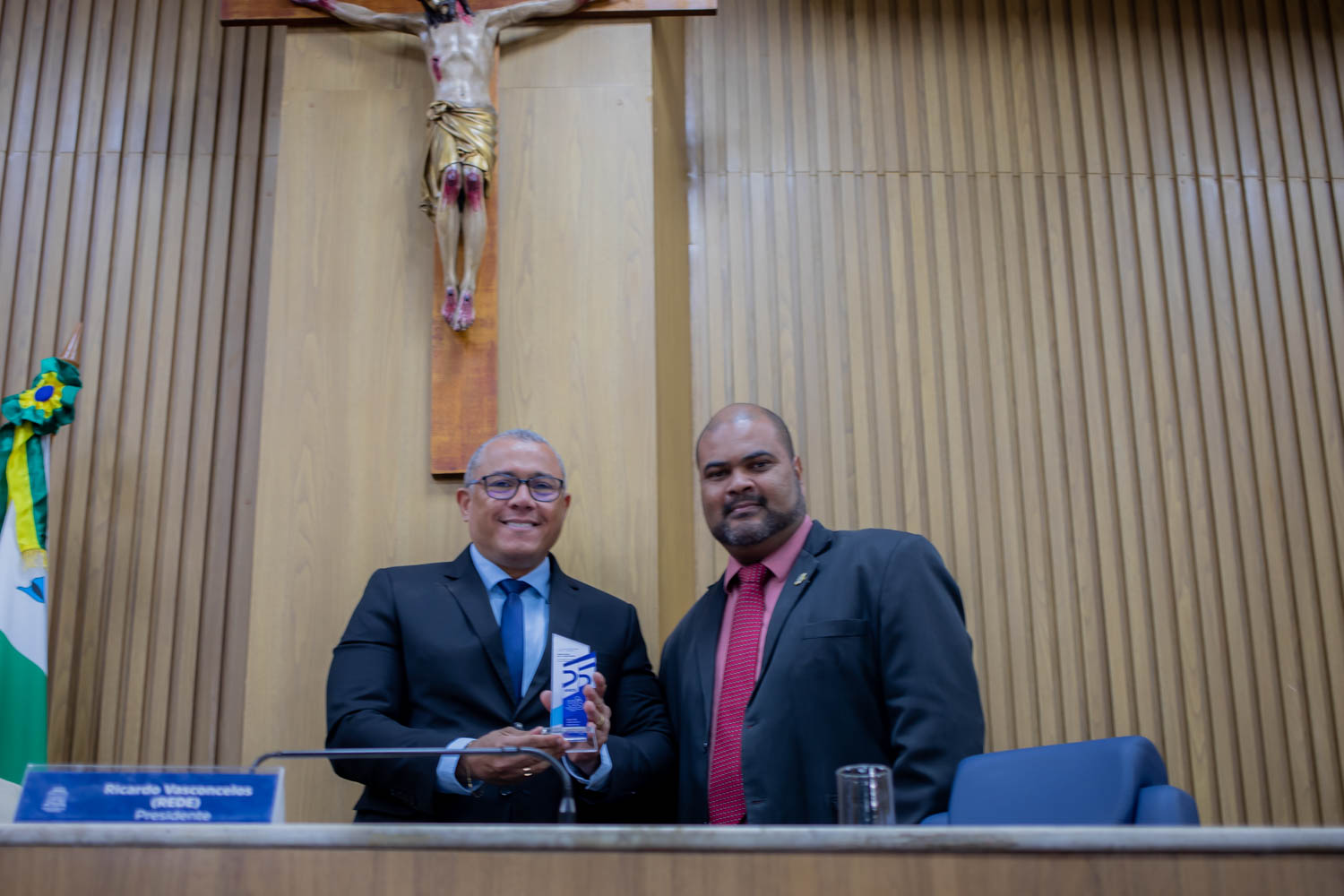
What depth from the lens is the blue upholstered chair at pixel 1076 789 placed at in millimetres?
→ 1445

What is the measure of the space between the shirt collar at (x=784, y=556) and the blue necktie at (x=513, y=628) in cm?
47

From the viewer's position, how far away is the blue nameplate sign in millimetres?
1505

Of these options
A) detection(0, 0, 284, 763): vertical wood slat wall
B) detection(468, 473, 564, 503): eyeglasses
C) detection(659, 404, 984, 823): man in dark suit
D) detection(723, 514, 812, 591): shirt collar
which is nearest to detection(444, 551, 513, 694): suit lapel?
detection(468, 473, 564, 503): eyeglasses

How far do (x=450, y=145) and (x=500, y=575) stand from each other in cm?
122

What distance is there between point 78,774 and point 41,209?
3103mm

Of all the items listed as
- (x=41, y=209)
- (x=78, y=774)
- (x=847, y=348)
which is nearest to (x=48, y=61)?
(x=41, y=209)

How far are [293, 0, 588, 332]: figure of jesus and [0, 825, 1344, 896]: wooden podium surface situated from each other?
2001 millimetres

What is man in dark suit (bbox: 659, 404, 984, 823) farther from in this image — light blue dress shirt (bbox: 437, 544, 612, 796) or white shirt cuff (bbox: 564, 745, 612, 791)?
light blue dress shirt (bbox: 437, 544, 612, 796)

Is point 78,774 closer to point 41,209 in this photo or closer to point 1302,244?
point 41,209

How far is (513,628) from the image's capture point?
2.68 metres

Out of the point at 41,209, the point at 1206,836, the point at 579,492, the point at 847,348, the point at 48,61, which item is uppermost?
the point at 48,61

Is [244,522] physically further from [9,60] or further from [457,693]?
[9,60]

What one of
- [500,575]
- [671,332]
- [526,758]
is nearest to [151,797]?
[526,758]

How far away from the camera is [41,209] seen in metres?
4.03
